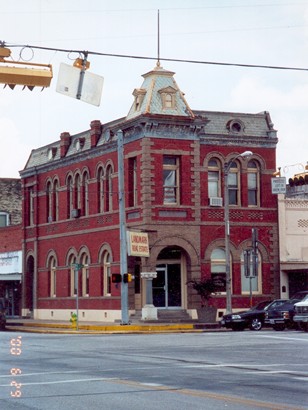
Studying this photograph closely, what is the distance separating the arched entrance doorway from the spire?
23.0 ft

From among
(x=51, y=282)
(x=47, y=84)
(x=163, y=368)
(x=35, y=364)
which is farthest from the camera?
(x=51, y=282)

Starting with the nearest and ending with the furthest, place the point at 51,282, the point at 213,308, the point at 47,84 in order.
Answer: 1. the point at 47,84
2. the point at 213,308
3. the point at 51,282

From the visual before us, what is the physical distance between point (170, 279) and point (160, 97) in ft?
30.4

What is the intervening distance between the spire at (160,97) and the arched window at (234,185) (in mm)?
3735

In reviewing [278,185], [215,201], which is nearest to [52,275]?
[215,201]

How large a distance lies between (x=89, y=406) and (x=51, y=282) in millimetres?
43209

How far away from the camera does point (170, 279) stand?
46.7 metres

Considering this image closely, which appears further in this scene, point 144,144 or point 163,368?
point 144,144

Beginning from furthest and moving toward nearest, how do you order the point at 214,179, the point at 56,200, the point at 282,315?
the point at 56,200, the point at 214,179, the point at 282,315

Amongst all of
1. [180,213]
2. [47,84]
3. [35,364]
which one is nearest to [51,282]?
[180,213]

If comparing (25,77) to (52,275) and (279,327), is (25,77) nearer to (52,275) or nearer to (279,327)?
(279,327)

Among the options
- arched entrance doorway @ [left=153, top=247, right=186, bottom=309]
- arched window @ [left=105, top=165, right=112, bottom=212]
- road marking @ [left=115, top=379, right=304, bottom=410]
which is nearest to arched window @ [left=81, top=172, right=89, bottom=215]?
arched window @ [left=105, top=165, right=112, bottom=212]

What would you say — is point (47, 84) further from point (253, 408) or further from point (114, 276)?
point (114, 276)

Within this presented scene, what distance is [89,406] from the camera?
1285 cm
